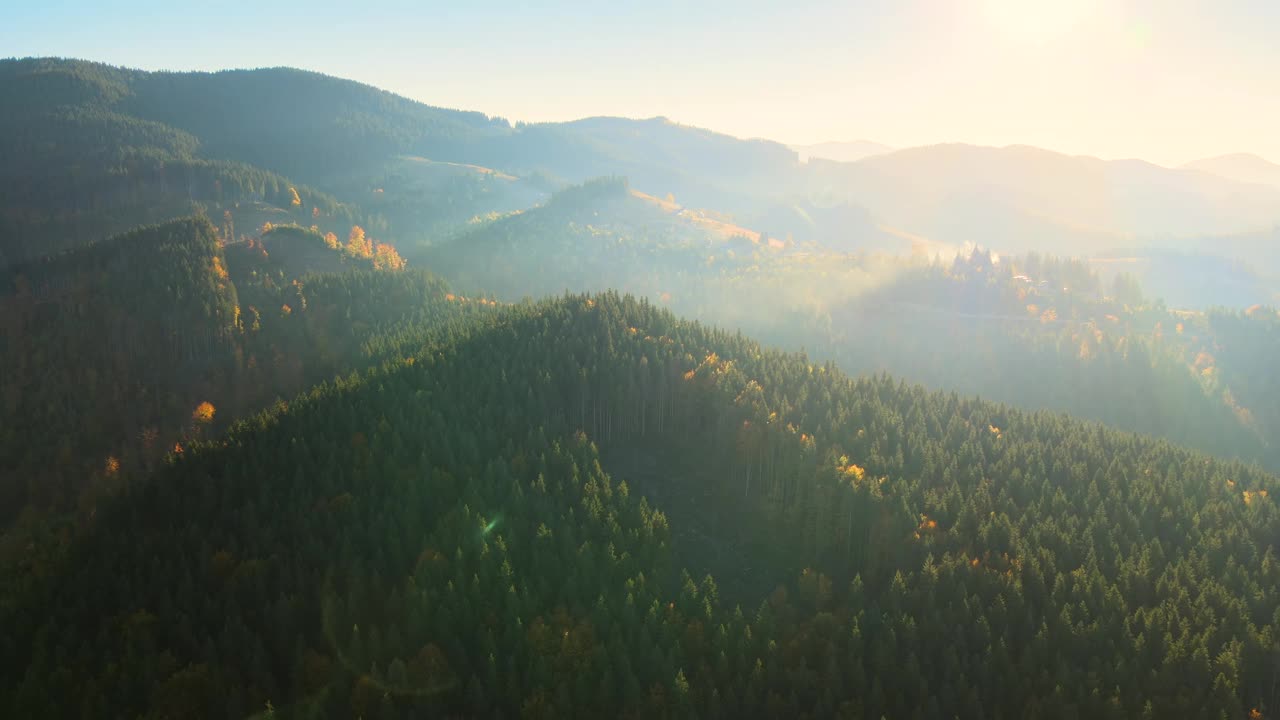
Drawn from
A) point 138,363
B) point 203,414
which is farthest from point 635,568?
point 138,363

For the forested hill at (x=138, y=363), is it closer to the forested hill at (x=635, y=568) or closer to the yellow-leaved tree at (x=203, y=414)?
the yellow-leaved tree at (x=203, y=414)

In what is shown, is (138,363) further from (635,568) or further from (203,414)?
(635,568)

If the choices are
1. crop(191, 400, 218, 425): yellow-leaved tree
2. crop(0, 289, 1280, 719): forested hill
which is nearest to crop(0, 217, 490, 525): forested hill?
crop(191, 400, 218, 425): yellow-leaved tree

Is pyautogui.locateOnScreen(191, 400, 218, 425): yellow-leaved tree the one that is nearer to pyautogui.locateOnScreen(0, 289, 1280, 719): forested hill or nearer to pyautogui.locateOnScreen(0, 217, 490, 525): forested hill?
pyautogui.locateOnScreen(0, 217, 490, 525): forested hill

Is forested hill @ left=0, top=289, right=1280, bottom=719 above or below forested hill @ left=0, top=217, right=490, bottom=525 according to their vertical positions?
above

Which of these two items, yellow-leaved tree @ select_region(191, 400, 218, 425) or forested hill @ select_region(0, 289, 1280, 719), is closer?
forested hill @ select_region(0, 289, 1280, 719)

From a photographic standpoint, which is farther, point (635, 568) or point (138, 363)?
point (138, 363)

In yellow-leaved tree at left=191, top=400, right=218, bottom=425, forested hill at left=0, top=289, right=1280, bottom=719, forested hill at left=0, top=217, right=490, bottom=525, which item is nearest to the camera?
forested hill at left=0, top=289, right=1280, bottom=719

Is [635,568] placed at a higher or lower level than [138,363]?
higher
